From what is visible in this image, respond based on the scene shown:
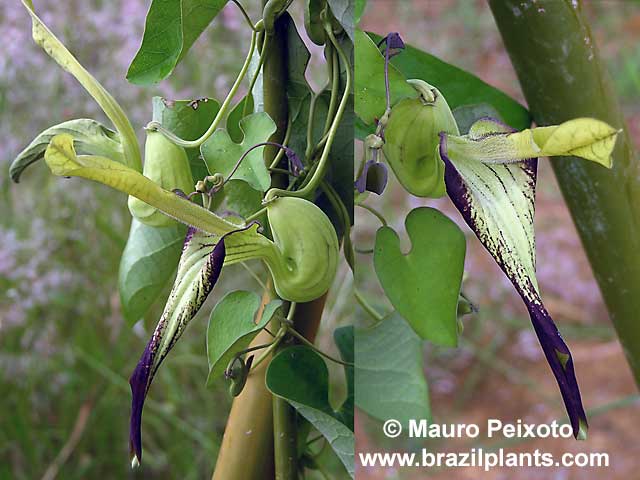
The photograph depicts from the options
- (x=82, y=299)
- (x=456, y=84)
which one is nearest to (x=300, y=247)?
(x=456, y=84)

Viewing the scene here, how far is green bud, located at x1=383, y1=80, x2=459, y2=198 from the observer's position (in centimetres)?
20

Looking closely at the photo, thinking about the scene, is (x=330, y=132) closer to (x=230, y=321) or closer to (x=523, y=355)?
(x=230, y=321)

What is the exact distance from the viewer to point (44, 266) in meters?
0.72

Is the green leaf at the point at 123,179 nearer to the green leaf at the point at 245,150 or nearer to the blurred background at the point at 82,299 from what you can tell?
the green leaf at the point at 245,150

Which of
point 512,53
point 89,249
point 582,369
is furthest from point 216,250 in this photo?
point 582,369

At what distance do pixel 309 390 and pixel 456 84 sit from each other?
0.45ft

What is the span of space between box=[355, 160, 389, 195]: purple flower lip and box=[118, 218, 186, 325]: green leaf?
0.36 ft

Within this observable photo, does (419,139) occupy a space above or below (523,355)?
below

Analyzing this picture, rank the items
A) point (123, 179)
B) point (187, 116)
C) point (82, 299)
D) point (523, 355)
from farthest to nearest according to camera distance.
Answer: point (523, 355) < point (82, 299) < point (187, 116) < point (123, 179)

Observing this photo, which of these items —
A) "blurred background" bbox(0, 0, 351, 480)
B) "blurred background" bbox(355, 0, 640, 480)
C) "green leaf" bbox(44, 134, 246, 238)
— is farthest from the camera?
"blurred background" bbox(355, 0, 640, 480)

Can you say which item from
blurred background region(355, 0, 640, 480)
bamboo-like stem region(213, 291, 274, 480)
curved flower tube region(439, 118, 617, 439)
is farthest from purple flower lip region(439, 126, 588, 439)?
blurred background region(355, 0, 640, 480)

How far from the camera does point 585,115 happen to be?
0.28 metres

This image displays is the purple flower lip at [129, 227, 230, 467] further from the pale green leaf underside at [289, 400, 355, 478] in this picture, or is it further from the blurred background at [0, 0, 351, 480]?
the blurred background at [0, 0, 351, 480]

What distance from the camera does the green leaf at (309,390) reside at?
24cm
